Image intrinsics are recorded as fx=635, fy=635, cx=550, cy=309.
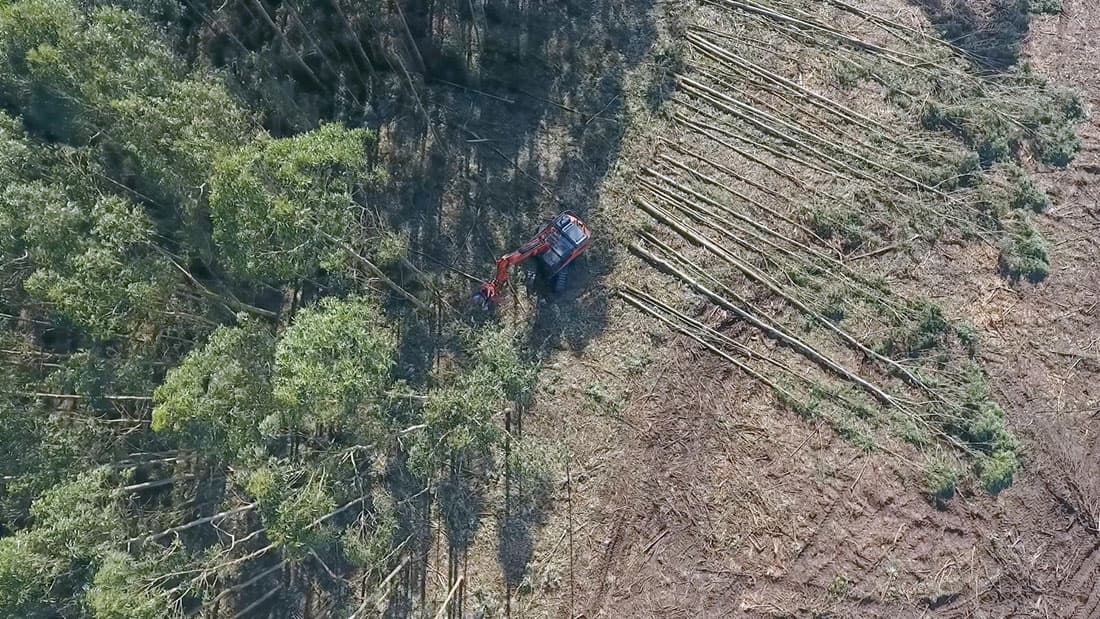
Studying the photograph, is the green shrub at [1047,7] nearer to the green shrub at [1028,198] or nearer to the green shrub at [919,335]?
the green shrub at [1028,198]

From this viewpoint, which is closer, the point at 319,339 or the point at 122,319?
the point at 319,339

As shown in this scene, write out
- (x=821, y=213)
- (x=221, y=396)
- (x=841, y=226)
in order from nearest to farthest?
(x=221, y=396)
(x=841, y=226)
(x=821, y=213)

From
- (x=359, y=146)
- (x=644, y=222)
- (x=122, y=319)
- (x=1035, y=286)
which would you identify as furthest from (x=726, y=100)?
(x=122, y=319)

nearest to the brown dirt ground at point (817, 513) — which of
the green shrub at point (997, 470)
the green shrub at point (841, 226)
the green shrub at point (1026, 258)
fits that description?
the green shrub at point (997, 470)

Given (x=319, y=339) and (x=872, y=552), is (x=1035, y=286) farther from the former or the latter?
(x=319, y=339)

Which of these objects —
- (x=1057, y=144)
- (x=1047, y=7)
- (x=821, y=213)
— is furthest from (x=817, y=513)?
(x=1047, y=7)

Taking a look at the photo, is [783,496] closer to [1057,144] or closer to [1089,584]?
[1089,584]
